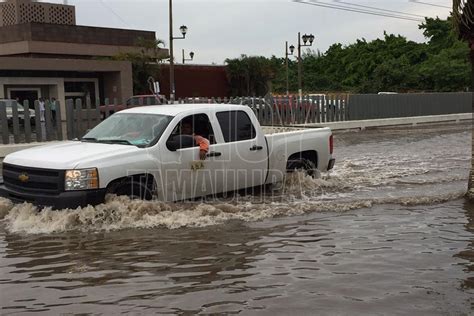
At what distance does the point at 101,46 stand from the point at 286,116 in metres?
27.5

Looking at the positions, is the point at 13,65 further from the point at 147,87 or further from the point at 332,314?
the point at 332,314

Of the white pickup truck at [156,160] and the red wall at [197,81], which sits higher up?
the red wall at [197,81]

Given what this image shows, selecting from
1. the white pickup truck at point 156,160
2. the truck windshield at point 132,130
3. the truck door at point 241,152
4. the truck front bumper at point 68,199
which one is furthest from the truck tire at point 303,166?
the truck front bumper at point 68,199

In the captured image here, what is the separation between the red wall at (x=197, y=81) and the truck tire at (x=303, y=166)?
3477cm

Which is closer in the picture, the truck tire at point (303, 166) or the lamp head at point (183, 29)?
the truck tire at point (303, 166)

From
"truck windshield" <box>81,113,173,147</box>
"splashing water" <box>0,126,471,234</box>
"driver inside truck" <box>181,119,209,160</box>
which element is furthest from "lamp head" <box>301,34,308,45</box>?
"driver inside truck" <box>181,119,209,160</box>

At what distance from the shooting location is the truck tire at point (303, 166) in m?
9.80

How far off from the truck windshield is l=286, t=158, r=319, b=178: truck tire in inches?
100

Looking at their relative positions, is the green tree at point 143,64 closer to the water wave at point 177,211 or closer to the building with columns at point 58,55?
the building with columns at point 58,55

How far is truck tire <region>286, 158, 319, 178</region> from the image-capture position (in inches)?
386

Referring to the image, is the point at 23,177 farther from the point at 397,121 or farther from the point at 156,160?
the point at 397,121

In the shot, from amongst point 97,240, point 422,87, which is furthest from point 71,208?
point 422,87

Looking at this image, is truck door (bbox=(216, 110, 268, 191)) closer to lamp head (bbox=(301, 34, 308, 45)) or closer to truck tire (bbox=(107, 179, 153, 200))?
truck tire (bbox=(107, 179, 153, 200))

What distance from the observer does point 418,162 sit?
1411cm
